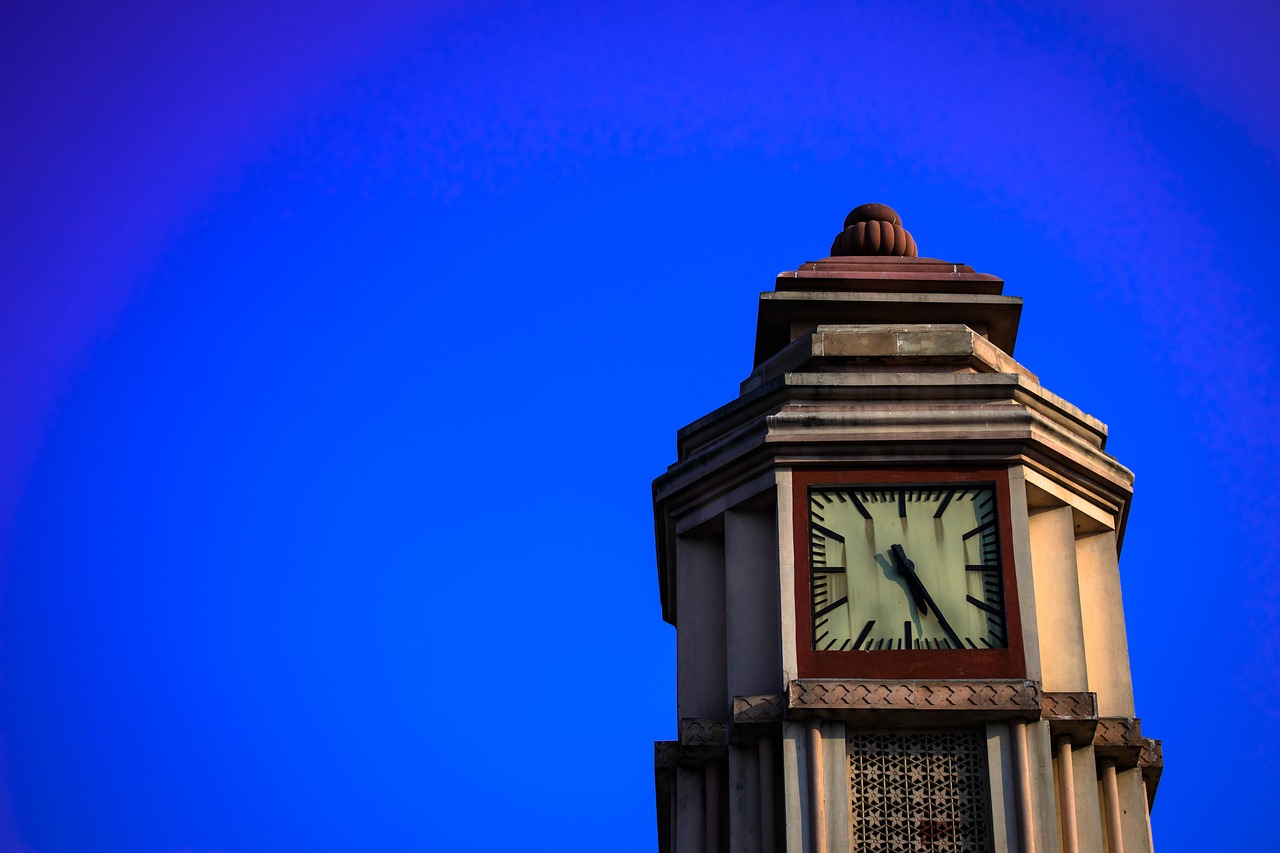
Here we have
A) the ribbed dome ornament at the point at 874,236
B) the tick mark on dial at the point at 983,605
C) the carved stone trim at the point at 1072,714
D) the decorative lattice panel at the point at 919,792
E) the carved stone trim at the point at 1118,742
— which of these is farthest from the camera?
the ribbed dome ornament at the point at 874,236

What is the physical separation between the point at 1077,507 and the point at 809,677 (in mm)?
3437

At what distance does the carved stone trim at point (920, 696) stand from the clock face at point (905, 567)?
20.1 inches

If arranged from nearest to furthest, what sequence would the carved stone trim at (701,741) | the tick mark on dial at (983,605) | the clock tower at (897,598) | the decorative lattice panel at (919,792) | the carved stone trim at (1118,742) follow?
1. the decorative lattice panel at (919,792)
2. the clock tower at (897,598)
3. the carved stone trim at (1118,742)
4. the tick mark on dial at (983,605)
5. the carved stone trim at (701,741)

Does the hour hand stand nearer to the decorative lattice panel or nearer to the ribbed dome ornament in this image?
the decorative lattice panel

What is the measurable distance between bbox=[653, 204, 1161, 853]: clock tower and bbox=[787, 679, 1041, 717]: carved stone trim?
0.02m

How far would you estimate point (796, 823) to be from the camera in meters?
19.6

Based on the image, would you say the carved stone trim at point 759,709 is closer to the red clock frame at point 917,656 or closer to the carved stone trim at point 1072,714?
the red clock frame at point 917,656

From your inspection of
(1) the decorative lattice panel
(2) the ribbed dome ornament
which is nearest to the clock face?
(1) the decorative lattice panel

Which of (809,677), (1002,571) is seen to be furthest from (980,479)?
(809,677)

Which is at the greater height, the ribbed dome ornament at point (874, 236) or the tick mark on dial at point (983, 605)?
the ribbed dome ornament at point (874, 236)

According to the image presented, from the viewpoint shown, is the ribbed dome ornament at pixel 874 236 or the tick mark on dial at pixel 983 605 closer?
the tick mark on dial at pixel 983 605

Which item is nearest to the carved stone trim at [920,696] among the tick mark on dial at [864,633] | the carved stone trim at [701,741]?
the tick mark on dial at [864,633]

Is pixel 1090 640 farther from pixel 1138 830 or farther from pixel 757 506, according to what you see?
pixel 757 506

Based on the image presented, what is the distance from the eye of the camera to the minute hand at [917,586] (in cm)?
2059
